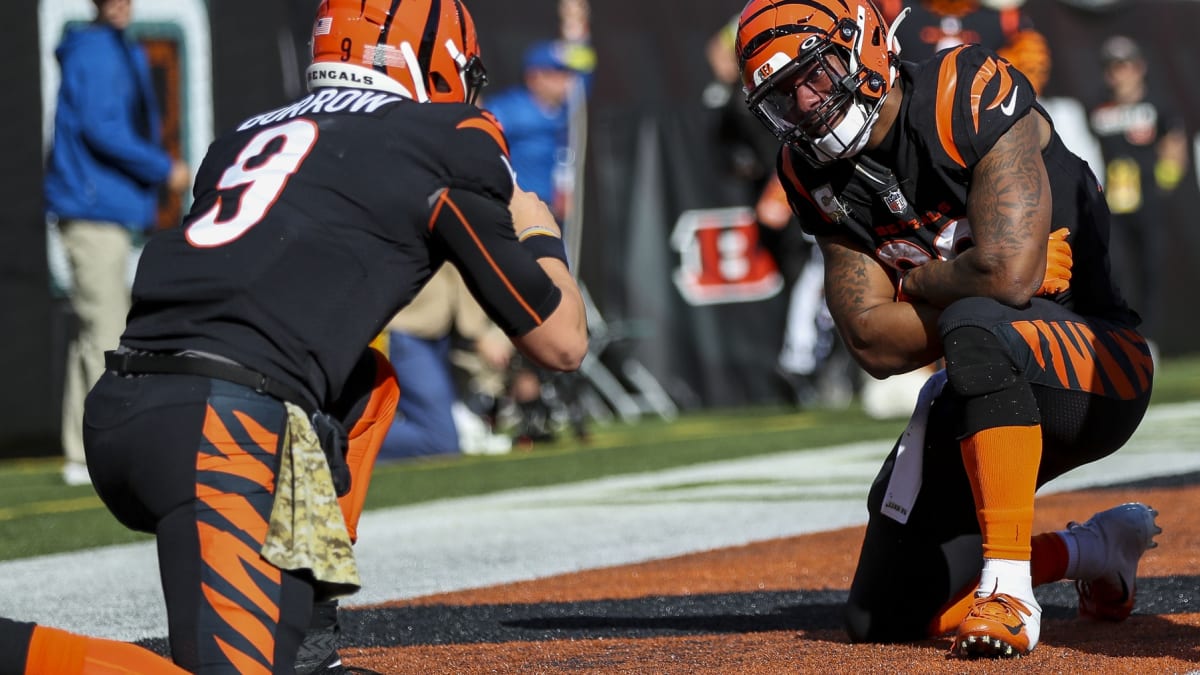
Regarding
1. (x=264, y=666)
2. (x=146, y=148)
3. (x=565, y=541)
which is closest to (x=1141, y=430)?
(x=565, y=541)

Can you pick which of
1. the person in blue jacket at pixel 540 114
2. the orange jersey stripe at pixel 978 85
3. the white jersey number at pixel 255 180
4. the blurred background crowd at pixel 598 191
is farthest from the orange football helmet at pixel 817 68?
the person in blue jacket at pixel 540 114

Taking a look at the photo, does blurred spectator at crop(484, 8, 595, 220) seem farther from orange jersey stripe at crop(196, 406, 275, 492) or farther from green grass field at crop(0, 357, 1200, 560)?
orange jersey stripe at crop(196, 406, 275, 492)

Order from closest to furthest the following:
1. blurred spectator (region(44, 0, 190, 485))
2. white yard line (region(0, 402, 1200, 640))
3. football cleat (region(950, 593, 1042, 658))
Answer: football cleat (region(950, 593, 1042, 658)) < white yard line (region(0, 402, 1200, 640)) < blurred spectator (region(44, 0, 190, 485))

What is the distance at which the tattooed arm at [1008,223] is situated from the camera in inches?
158

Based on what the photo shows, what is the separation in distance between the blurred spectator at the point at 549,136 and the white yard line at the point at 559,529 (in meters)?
1.71

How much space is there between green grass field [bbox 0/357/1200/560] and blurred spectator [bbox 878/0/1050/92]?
2.15m

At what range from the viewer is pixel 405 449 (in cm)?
967

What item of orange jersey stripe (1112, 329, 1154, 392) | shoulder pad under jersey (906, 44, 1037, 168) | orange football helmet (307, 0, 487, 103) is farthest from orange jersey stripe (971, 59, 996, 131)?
orange football helmet (307, 0, 487, 103)

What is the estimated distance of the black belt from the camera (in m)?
2.99

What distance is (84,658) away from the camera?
280cm

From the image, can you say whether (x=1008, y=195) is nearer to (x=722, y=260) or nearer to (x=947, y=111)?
(x=947, y=111)

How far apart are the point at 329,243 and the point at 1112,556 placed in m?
2.20

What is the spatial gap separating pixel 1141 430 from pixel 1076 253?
578 centimetres

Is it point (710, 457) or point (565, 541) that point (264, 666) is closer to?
point (565, 541)
